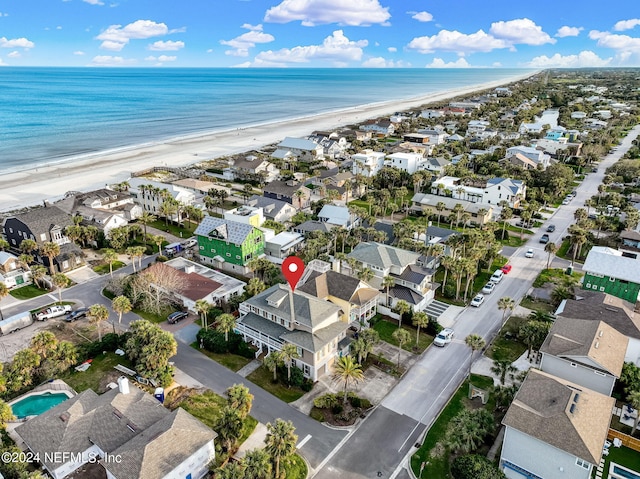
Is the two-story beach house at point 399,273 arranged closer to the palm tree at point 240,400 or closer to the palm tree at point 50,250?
the palm tree at point 240,400

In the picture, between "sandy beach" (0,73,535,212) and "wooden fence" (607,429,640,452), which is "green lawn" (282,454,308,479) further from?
"sandy beach" (0,73,535,212)

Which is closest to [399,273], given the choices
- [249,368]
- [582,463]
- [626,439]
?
[249,368]

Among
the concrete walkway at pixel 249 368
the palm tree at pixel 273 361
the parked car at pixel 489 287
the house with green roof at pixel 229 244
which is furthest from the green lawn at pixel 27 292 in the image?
the parked car at pixel 489 287

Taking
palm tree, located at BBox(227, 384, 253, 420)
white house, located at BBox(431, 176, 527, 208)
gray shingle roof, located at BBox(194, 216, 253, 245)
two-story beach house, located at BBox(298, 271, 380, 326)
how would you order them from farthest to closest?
1. white house, located at BBox(431, 176, 527, 208)
2. gray shingle roof, located at BBox(194, 216, 253, 245)
3. two-story beach house, located at BBox(298, 271, 380, 326)
4. palm tree, located at BBox(227, 384, 253, 420)

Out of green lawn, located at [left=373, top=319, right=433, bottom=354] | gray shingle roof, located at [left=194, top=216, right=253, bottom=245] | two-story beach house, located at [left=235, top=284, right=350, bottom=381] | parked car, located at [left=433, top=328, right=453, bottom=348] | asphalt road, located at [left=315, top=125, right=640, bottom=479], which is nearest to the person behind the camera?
asphalt road, located at [left=315, top=125, right=640, bottom=479]

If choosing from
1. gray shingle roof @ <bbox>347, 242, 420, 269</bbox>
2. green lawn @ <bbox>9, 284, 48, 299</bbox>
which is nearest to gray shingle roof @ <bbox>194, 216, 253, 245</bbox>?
gray shingle roof @ <bbox>347, 242, 420, 269</bbox>

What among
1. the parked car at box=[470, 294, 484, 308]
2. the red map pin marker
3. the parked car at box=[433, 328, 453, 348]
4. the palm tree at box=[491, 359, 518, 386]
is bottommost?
the parked car at box=[433, 328, 453, 348]
